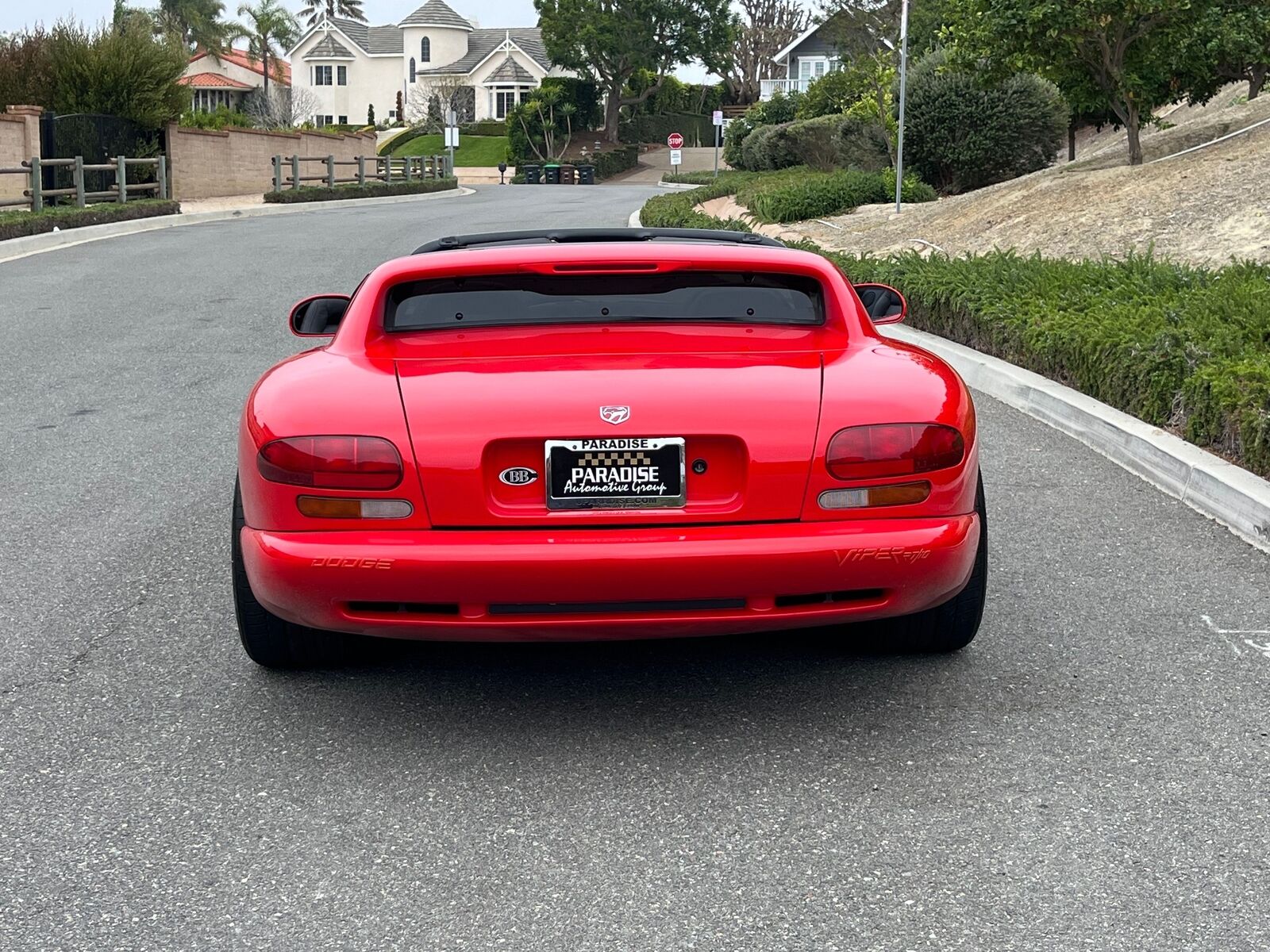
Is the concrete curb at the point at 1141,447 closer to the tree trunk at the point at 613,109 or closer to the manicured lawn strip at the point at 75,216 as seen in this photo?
the manicured lawn strip at the point at 75,216

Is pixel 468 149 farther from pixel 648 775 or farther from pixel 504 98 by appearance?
pixel 648 775

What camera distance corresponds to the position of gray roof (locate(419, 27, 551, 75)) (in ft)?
374

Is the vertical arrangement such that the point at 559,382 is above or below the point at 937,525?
above

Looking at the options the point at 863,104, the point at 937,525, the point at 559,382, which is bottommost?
the point at 937,525

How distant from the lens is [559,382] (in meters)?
4.14

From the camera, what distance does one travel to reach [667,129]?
107 m

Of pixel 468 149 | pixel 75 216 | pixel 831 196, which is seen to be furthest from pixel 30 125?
pixel 468 149

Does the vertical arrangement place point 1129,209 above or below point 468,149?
below

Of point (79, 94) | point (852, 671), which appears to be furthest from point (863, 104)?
point (852, 671)

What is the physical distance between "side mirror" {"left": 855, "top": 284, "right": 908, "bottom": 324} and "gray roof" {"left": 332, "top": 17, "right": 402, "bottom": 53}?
383 feet

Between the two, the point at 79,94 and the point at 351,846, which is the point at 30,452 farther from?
the point at 79,94

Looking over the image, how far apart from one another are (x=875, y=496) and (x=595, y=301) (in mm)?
1513

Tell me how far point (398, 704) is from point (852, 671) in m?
1.35

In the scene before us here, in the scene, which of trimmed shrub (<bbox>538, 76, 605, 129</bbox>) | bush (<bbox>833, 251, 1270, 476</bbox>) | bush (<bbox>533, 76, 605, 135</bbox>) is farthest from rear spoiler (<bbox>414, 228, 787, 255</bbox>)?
trimmed shrub (<bbox>538, 76, 605, 129</bbox>)
